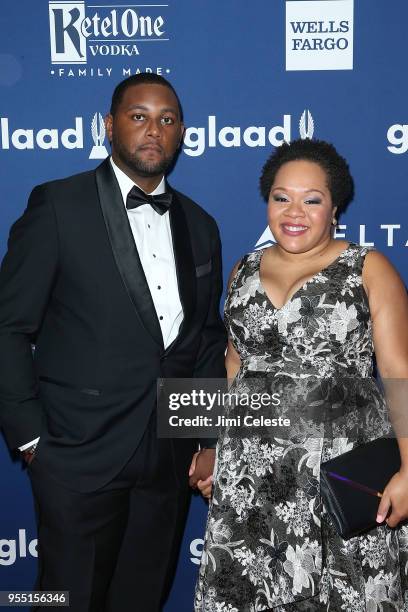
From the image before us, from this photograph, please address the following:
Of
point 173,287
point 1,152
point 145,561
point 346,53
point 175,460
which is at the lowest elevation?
point 145,561

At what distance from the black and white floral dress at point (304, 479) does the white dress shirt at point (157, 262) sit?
0.21m

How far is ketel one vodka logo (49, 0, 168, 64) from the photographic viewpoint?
250 cm

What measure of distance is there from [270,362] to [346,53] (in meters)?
1.22

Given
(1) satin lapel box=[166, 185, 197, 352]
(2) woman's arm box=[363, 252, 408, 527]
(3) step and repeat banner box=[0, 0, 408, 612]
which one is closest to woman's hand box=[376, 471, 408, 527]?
(2) woman's arm box=[363, 252, 408, 527]

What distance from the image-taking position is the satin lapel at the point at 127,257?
6.73 feet

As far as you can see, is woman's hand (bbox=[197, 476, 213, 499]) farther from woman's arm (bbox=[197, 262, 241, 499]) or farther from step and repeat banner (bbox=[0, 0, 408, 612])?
step and repeat banner (bbox=[0, 0, 408, 612])

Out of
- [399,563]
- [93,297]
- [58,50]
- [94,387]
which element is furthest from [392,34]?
[399,563]

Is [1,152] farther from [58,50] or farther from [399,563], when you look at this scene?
[399,563]

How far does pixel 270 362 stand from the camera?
2.08 meters

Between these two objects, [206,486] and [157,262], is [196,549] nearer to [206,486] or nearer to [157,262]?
[206,486]

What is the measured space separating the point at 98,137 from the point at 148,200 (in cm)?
60

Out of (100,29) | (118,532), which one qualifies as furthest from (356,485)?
(100,29)

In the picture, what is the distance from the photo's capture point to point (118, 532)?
2.21m

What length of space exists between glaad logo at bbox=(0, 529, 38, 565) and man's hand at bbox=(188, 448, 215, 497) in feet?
3.05
